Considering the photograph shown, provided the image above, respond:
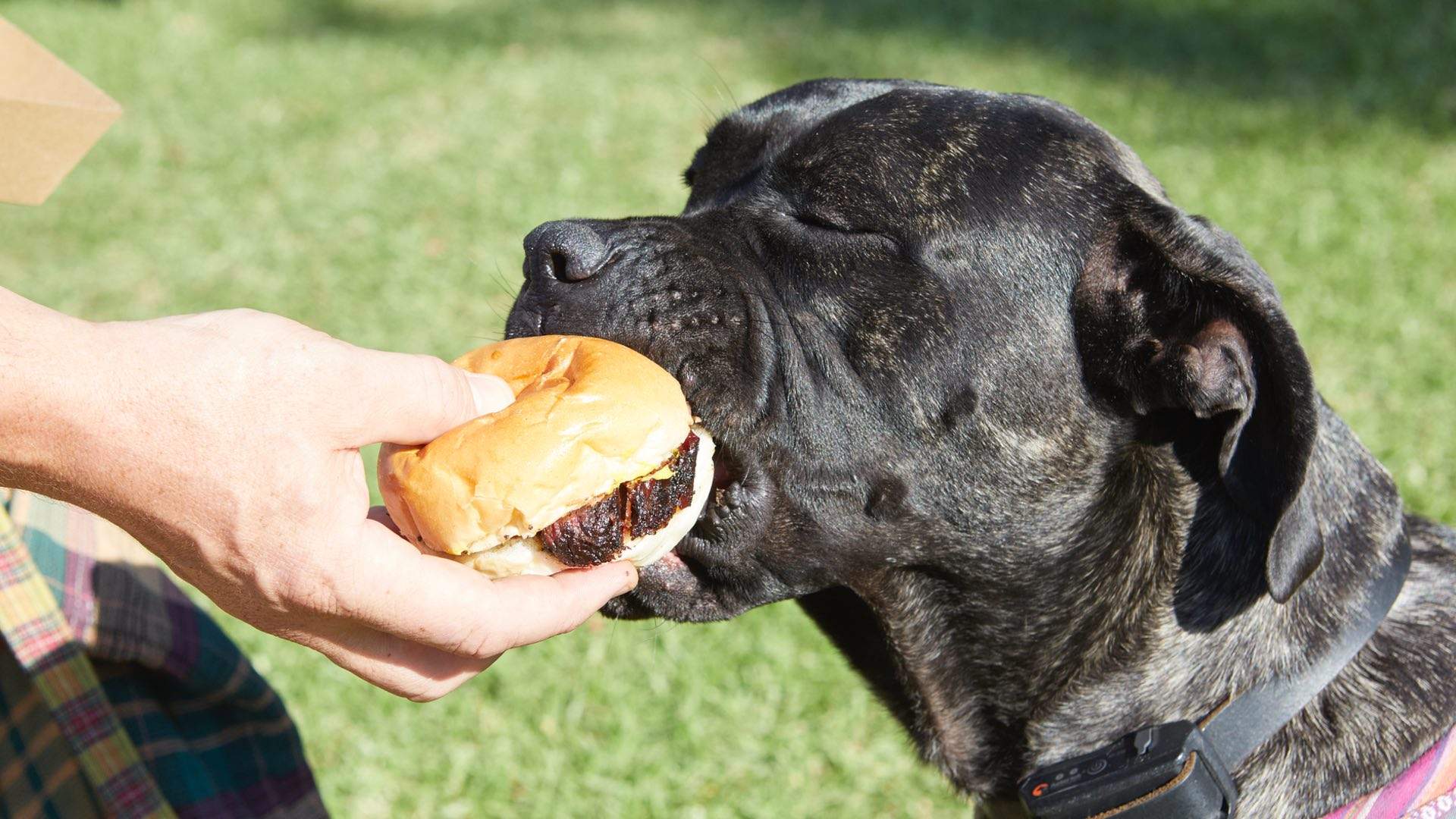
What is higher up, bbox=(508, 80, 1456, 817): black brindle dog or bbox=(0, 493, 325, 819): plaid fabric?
bbox=(508, 80, 1456, 817): black brindle dog

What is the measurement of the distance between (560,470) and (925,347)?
0.85m

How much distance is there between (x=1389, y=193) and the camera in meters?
8.22

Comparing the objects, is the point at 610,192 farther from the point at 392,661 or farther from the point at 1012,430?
the point at 392,661

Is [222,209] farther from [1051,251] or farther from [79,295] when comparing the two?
[1051,251]

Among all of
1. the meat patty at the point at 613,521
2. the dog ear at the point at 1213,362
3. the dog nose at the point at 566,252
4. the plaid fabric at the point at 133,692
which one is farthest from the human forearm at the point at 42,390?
the dog ear at the point at 1213,362

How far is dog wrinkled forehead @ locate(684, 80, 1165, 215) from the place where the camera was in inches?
106

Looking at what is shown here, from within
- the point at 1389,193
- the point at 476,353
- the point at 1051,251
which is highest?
the point at 1051,251

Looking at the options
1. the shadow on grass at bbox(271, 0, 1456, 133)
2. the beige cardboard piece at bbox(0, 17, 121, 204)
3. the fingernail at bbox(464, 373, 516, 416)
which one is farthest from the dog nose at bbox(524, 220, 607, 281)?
the shadow on grass at bbox(271, 0, 1456, 133)

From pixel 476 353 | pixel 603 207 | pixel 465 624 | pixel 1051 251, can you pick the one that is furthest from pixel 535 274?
pixel 603 207

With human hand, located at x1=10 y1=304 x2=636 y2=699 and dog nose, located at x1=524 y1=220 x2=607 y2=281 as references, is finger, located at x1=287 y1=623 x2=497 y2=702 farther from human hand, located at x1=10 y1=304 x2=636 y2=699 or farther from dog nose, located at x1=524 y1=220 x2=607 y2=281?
dog nose, located at x1=524 y1=220 x2=607 y2=281

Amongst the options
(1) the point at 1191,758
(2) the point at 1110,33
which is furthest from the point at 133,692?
(2) the point at 1110,33

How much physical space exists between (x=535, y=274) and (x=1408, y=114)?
8826 mm

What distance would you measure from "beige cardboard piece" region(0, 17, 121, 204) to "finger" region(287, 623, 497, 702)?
1.38m

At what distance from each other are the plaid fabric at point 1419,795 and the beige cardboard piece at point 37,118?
123 inches
